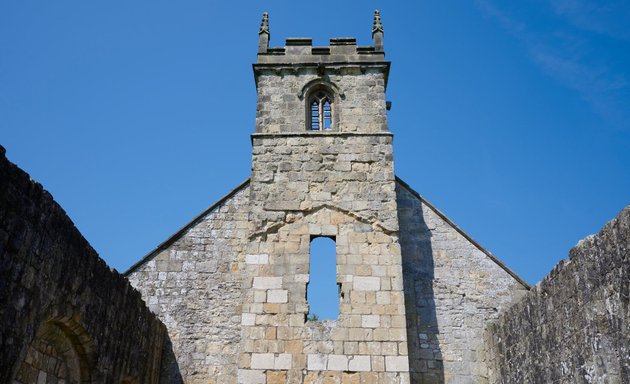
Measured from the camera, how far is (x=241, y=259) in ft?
37.1

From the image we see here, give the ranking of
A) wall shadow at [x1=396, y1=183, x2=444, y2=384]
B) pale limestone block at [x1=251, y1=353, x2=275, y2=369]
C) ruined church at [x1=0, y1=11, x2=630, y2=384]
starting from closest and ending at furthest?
ruined church at [x1=0, y1=11, x2=630, y2=384] → pale limestone block at [x1=251, y1=353, x2=275, y2=369] → wall shadow at [x1=396, y1=183, x2=444, y2=384]

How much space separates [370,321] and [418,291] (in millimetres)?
1626

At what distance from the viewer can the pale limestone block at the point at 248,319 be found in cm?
973

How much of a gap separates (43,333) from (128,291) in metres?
2.21

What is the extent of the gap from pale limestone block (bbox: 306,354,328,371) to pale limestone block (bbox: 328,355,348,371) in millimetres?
79

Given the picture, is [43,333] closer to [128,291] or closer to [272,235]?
[128,291]

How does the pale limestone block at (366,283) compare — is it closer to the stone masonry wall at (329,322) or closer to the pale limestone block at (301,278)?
the stone masonry wall at (329,322)

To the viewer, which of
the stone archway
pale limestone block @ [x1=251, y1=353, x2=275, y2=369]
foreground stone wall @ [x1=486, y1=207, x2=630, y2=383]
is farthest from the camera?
pale limestone block @ [x1=251, y1=353, x2=275, y2=369]

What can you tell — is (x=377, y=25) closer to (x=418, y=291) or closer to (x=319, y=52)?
(x=319, y=52)

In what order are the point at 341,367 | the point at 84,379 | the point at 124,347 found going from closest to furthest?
the point at 84,379
the point at 124,347
the point at 341,367

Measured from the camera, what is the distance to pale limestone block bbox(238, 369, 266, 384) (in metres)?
9.31

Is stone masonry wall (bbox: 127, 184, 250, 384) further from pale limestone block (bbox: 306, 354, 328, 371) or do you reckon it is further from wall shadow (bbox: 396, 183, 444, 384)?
wall shadow (bbox: 396, 183, 444, 384)

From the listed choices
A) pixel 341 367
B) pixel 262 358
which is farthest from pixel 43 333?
pixel 341 367

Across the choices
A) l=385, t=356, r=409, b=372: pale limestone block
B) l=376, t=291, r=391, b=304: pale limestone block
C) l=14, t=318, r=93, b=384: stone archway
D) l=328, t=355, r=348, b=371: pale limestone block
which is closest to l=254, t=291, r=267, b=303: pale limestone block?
l=328, t=355, r=348, b=371: pale limestone block
